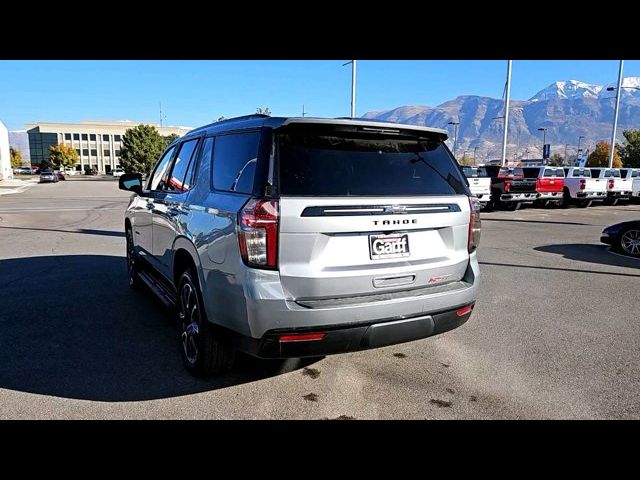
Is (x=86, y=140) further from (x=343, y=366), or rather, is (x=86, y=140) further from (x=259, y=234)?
(x=259, y=234)

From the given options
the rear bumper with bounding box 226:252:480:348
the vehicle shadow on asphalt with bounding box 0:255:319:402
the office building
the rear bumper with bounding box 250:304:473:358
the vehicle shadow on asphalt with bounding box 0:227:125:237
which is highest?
the office building

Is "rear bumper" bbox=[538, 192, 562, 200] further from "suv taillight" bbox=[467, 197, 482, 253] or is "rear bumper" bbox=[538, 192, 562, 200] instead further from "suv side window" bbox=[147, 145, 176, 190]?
"suv side window" bbox=[147, 145, 176, 190]

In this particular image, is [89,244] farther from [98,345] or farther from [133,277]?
[98,345]

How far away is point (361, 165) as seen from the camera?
10.5 ft

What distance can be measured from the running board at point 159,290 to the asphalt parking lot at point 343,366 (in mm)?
385

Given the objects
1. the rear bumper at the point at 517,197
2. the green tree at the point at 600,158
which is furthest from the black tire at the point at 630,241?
the green tree at the point at 600,158

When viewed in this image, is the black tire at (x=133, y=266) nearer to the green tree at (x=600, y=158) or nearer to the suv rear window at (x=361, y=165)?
the suv rear window at (x=361, y=165)

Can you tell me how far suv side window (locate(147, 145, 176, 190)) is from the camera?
4.99m

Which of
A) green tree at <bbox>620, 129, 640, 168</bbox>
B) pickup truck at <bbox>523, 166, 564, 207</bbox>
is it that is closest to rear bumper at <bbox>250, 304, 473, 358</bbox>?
pickup truck at <bbox>523, 166, 564, 207</bbox>

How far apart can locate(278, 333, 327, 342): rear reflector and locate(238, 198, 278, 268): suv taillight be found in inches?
17.7

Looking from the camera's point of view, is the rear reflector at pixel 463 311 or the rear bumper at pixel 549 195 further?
the rear bumper at pixel 549 195

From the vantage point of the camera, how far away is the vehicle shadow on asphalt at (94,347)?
3.53 metres

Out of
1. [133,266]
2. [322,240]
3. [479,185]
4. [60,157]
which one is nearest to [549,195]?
[479,185]
